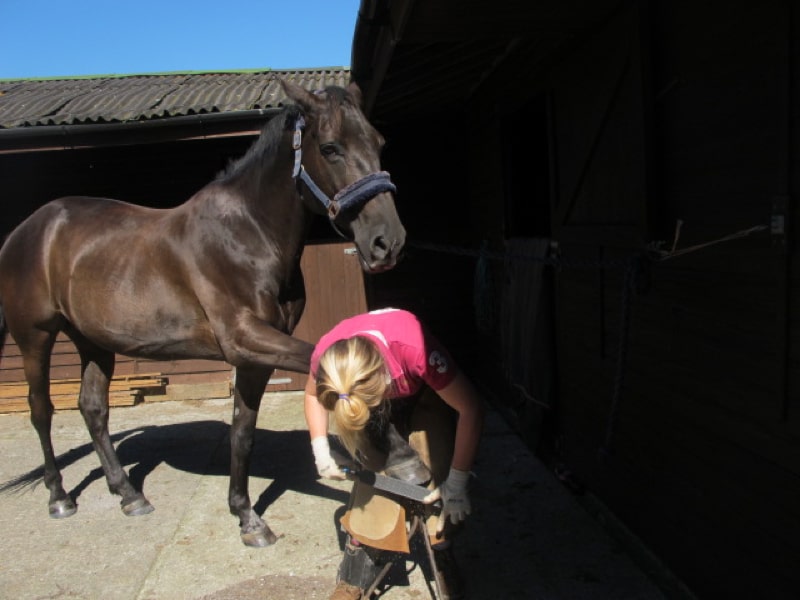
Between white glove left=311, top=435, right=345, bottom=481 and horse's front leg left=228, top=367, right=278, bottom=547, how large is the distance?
2.86 feet

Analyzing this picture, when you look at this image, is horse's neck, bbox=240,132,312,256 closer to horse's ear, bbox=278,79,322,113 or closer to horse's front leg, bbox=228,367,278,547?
horse's ear, bbox=278,79,322,113

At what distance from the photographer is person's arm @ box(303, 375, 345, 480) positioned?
2.28 metres

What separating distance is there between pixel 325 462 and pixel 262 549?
1.06m

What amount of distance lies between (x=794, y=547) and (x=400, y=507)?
1.24 metres

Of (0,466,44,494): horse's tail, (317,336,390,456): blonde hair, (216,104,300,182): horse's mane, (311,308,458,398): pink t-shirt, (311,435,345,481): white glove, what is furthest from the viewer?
(0,466,44,494): horse's tail

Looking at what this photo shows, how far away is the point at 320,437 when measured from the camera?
2.32m

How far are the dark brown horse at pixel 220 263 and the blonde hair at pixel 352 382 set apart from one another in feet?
1.59

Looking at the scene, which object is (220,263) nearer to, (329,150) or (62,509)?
(329,150)

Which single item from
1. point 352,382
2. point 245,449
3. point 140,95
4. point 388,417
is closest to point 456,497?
point 388,417

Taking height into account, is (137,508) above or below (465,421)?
below

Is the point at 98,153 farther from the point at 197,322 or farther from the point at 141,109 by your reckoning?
the point at 197,322

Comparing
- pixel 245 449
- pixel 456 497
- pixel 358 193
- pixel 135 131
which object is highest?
pixel 135 131

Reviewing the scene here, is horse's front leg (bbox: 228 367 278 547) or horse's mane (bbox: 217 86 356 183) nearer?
horse's mane (bbox: 217 86 356 183)

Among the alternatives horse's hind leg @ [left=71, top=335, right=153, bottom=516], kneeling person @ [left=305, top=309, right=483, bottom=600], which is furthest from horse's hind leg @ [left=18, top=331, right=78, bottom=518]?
kneeling person @ [left=305, top=309, right=483, bottom=600]
